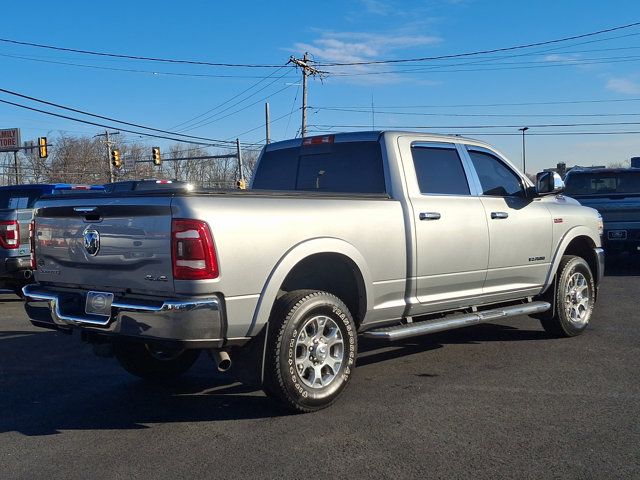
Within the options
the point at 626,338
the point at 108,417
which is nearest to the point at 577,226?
the point at 626,338

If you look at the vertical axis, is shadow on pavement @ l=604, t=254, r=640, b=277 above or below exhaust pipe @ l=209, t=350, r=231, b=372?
below

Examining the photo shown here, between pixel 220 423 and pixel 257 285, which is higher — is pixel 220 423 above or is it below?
below

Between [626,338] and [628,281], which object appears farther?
[628,281]

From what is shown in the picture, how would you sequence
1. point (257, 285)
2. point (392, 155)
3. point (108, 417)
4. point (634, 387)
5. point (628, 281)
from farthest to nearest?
point (628, 281) → point (392, 155) → point (634, 387) → point (108, 417) → point (257, 285)

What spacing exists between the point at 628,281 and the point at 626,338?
17.4 feet

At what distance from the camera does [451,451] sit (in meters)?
4.18

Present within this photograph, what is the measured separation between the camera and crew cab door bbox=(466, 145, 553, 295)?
256 inches

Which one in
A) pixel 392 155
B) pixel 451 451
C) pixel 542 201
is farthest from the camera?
pixel 542 201

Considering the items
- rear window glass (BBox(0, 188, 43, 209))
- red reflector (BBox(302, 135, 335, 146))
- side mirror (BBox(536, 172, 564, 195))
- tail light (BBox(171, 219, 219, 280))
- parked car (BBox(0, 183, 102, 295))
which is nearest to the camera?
tail light (BBox(171, 219, 219, 280))

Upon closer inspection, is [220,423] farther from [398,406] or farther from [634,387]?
[634,387]

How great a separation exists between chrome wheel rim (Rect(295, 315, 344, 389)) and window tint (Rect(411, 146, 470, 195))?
5.29ft

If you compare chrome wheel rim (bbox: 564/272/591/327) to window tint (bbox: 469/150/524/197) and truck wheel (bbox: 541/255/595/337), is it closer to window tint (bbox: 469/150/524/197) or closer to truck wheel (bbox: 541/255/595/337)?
truck wheel (bbox: 541/255/595/337)

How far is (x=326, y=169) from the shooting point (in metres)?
6.42

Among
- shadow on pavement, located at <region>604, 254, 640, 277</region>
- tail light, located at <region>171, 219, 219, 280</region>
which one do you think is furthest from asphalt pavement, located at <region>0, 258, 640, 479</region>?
shadow on pavement, located at <region>604, 254, 640, 277</region>
